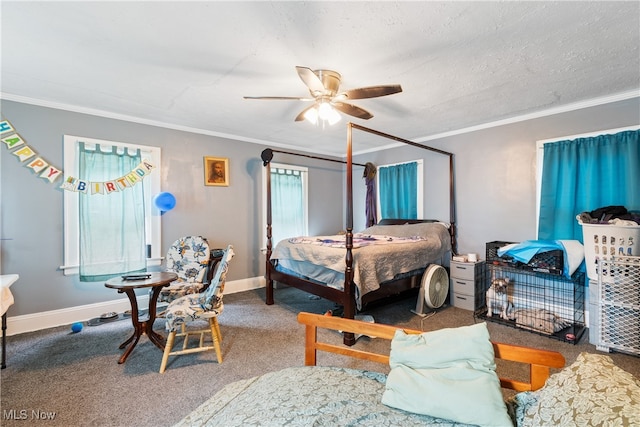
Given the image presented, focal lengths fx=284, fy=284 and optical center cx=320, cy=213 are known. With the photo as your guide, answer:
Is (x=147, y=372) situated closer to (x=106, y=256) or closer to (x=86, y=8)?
(x=106, y=256)

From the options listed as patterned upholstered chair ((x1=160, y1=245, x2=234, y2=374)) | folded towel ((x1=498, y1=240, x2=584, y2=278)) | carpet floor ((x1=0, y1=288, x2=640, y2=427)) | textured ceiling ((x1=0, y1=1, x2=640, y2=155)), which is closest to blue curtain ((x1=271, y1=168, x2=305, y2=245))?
textured ceiling ((x1=0, y1=1, x2=640, y2=155))

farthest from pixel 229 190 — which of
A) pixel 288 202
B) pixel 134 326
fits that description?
pixel 134 326

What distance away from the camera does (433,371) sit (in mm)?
1133

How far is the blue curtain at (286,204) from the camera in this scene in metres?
4.75

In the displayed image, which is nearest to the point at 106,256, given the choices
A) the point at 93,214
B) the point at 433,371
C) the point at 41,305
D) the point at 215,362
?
the point at 93,214

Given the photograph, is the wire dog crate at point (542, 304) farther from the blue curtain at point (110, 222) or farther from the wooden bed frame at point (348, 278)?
the blue curtain at point (110, 222)

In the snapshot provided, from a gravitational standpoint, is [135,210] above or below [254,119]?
below

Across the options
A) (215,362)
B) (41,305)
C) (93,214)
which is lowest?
(215,362)

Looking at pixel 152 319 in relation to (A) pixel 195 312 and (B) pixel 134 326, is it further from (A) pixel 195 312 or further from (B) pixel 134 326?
(A) pixel 195 312

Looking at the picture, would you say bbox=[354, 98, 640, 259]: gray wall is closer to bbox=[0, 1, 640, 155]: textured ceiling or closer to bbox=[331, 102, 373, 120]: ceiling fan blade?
bbox=[0, 1, 640, 155]: textured ceiling

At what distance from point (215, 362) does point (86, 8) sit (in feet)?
8.29

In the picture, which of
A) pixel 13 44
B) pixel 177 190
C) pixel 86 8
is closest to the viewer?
pixel 86 8

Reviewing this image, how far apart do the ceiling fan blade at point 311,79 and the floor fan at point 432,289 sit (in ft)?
7.68

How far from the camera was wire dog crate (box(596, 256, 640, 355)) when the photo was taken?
7.70 feet
